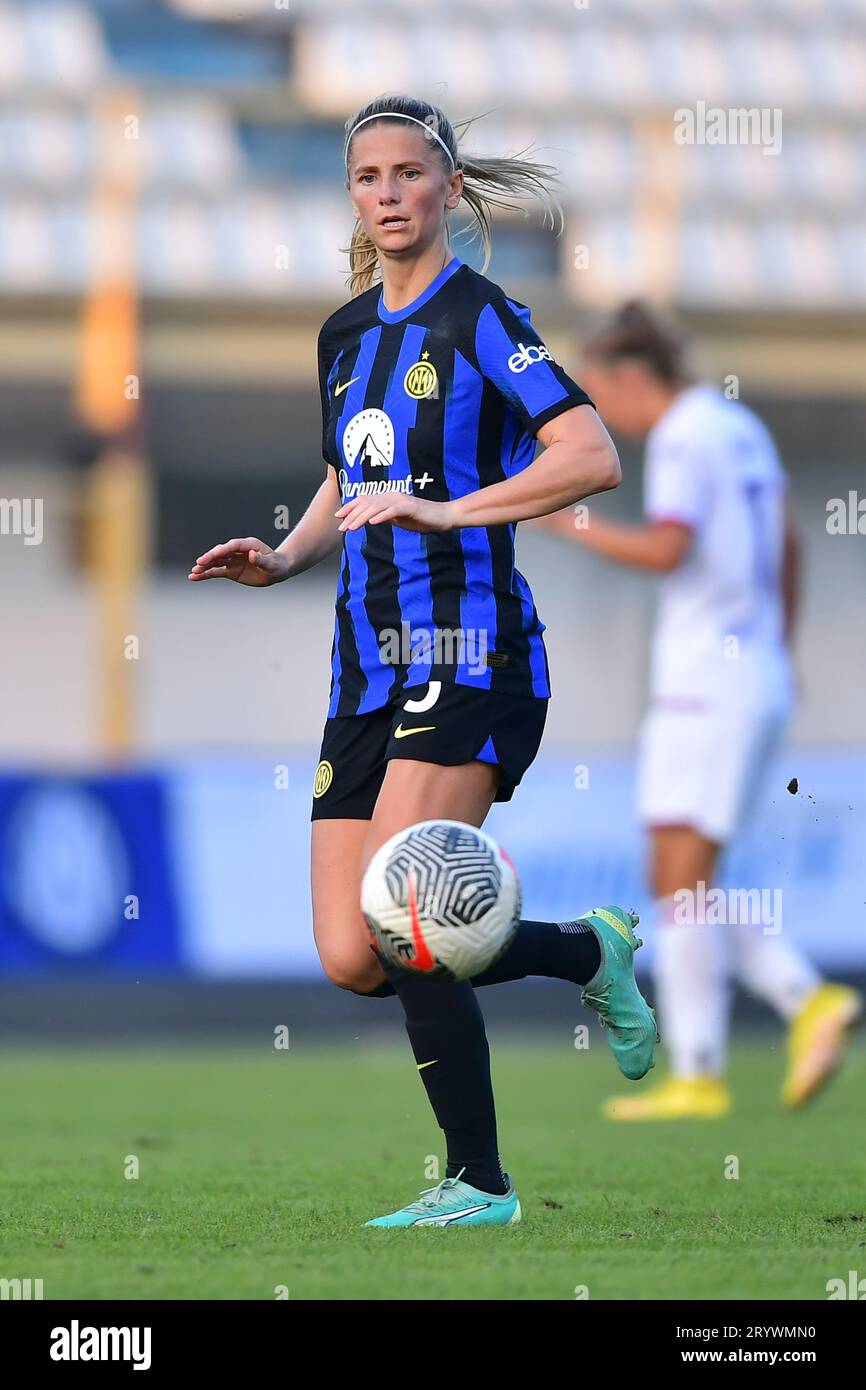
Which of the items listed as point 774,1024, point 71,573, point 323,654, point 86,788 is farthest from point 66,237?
point 774,1024

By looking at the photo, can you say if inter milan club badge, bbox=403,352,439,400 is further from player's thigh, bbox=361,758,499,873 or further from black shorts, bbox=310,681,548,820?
player's thigh, bbox=361,758,499,873

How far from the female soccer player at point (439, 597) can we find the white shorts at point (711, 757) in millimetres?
2725

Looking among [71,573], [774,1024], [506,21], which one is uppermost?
[506,21]

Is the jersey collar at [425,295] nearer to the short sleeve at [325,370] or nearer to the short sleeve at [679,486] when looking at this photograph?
the short sleeve at [325,370]

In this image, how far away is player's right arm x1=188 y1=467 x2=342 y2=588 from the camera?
4266 millimetres

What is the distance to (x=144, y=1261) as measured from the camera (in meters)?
3.64

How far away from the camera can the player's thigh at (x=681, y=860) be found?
23.3 feet

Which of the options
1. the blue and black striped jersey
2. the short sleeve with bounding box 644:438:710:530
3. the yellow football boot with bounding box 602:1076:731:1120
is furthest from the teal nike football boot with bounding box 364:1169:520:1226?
the short sleeve with bounding box 644:438:710:530

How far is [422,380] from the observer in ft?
13.7

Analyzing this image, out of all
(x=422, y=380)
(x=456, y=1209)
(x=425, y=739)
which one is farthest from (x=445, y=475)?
→ (x=456, y=1209)

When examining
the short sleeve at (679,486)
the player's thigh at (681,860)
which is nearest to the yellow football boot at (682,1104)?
the player's thigh at (681,860)

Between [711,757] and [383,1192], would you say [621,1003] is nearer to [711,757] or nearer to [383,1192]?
[383,1192]
